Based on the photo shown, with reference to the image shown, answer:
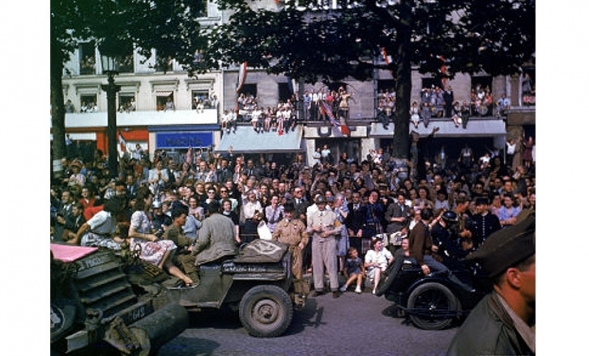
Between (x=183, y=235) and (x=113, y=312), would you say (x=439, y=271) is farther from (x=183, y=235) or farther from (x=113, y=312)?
(x=113, y=312)

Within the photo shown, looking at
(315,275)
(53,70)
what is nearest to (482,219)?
(315,275)

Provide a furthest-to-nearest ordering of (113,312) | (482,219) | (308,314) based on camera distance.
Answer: (308,314) < (482,219) < (113,312)

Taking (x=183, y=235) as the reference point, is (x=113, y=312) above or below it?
below

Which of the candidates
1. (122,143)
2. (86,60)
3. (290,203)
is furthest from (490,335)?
(86,60)

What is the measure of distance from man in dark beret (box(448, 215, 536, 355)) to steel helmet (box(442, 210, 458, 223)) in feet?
10.8

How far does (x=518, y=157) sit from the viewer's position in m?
4.96

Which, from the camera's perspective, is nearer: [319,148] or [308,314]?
[319,148]

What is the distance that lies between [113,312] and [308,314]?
2048 mm

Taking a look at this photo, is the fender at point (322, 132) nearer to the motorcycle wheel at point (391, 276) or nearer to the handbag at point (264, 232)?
the handbag at point (264, 232)

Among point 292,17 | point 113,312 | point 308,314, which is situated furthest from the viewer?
point 308,314

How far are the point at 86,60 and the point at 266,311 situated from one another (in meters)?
2.93

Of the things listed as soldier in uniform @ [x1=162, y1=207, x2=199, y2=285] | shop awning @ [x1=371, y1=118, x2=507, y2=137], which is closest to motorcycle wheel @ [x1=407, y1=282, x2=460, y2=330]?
shop awning @ [x1=371, y1=118, x2=507, y2=137]

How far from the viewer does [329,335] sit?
5398 mm

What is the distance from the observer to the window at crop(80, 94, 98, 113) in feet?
19.0
